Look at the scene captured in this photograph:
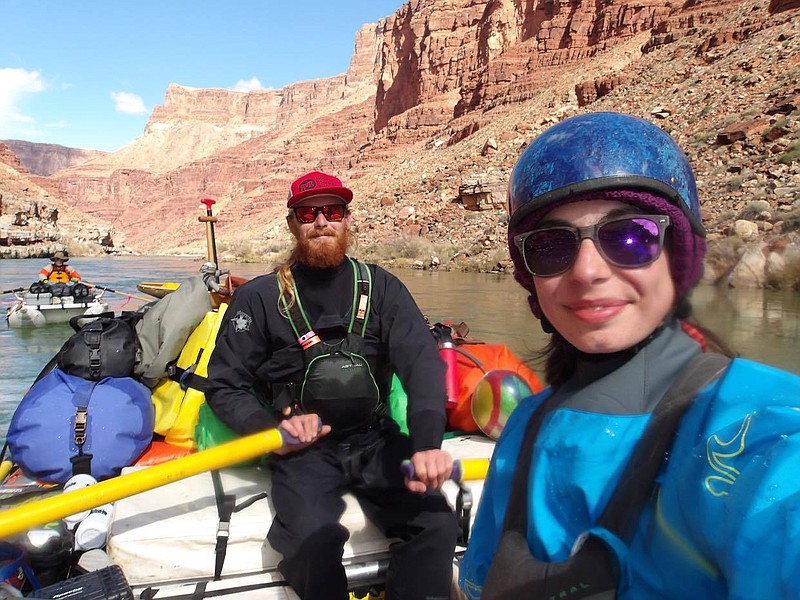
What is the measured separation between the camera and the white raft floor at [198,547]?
187 centimetres

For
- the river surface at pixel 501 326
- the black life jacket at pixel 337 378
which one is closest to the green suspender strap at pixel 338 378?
the black life jacket at pixel 337 378

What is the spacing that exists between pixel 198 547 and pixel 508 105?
1863 inches

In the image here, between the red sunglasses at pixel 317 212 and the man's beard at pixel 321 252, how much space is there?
11 centimetres

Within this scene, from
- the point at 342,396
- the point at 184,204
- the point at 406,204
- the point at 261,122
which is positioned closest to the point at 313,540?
the point at 342,396

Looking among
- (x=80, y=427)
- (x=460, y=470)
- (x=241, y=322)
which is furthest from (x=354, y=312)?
(x=80, y=427)

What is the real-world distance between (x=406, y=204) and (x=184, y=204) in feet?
341

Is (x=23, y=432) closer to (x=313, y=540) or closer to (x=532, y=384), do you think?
(x=313, y=540)

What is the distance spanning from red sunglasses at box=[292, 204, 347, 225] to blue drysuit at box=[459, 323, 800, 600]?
5.98 feet

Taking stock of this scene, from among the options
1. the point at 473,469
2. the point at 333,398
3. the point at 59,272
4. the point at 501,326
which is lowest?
the point at 501,326

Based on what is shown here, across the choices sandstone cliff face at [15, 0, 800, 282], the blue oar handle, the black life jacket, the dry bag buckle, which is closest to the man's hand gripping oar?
the blue oar handle

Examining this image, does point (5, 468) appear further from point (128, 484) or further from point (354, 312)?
point (354, 312)

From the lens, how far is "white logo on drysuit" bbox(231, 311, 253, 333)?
2.29 m

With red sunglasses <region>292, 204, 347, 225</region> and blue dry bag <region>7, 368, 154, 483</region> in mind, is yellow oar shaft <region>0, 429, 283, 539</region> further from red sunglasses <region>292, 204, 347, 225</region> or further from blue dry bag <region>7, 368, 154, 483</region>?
red sunglasses <region>292, 204, 347, 225</region>

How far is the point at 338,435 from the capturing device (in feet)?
7.34
